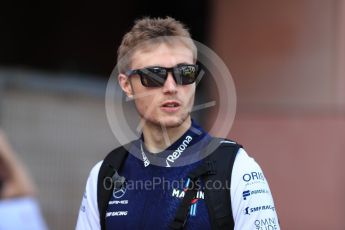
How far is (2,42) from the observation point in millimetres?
11820

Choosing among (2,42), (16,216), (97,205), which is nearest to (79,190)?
(2,42)

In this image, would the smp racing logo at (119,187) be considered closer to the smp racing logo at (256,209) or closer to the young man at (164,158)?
the young man at (164,158)

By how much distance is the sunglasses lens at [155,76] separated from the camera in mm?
3377

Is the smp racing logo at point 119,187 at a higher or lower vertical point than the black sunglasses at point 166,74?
lower

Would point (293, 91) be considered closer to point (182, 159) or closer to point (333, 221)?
point (333, 221)

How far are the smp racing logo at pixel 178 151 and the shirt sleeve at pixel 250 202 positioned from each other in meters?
0.33

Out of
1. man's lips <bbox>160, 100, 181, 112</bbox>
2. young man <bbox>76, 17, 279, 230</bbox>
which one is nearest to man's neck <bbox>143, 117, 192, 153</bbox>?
young man <bbox>76, 17, 279, 230</bbox>

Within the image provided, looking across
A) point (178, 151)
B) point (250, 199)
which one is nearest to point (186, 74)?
point (178, 151)

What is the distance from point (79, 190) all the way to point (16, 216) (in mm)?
4983

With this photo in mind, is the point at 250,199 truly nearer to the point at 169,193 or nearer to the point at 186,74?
the point at 169,193

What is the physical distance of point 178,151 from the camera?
3412 millimetres

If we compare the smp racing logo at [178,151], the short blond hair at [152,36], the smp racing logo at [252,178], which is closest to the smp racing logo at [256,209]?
the smp racing logo at [252,178]

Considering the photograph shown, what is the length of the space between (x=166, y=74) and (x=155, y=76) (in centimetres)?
5

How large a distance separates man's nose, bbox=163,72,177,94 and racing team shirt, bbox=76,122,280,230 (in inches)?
9.3
